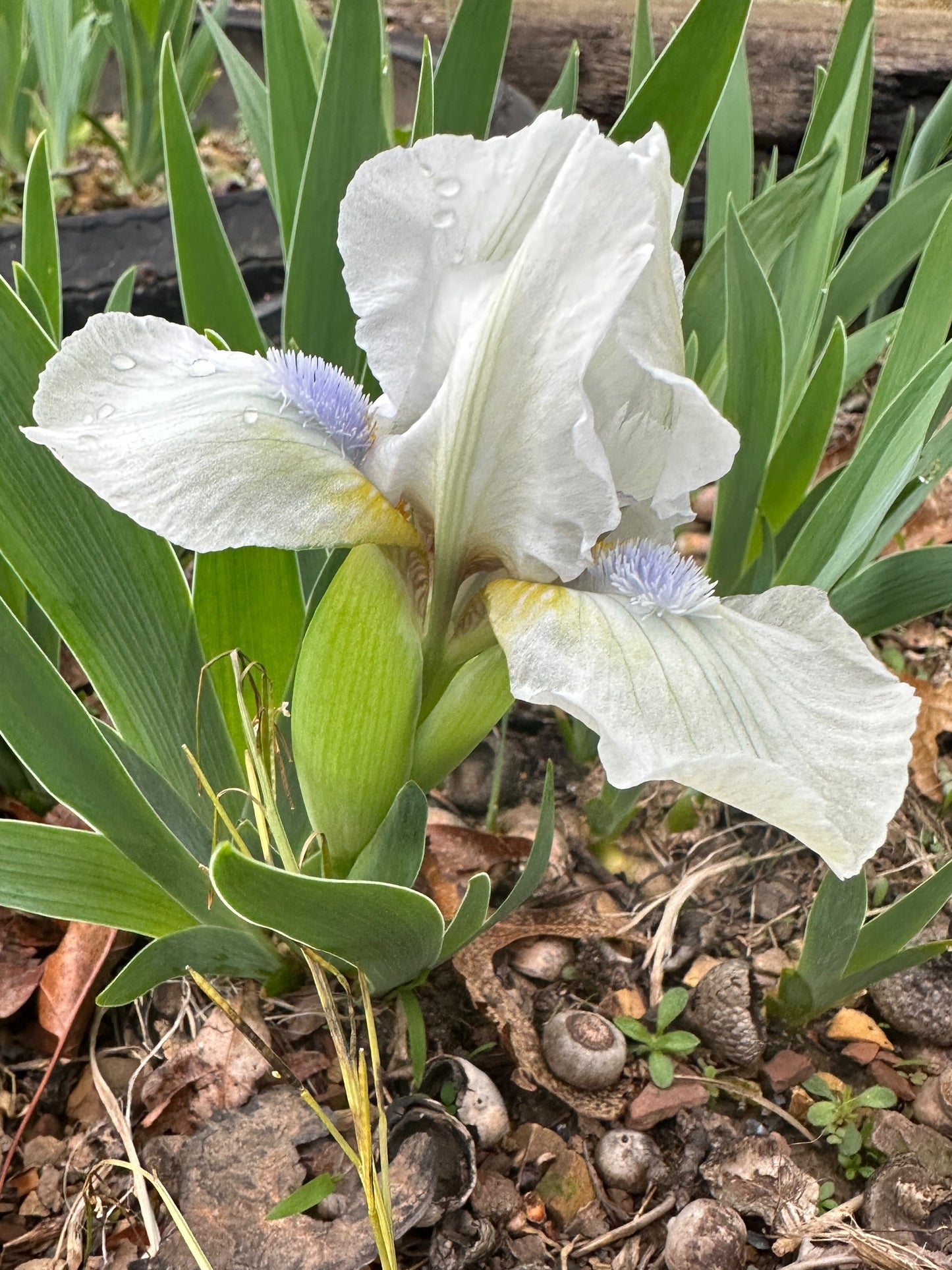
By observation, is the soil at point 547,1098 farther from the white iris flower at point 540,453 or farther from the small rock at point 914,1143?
the white iris flower at point 540,453

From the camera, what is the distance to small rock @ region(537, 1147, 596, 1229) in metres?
0.83

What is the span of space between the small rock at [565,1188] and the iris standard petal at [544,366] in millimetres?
519

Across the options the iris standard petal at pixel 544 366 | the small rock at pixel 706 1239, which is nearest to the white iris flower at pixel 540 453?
the iris standard petal at pixel 544 366

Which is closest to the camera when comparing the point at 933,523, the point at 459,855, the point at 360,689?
the point at 360,689

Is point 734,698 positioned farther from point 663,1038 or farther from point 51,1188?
point 51,1188

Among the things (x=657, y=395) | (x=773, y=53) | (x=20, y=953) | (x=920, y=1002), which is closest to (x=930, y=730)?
(x=920, y=1002)

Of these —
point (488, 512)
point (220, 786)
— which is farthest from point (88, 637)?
point (488, 512)

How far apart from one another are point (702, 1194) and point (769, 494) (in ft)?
2.28

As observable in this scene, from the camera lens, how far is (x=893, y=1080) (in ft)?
3.04

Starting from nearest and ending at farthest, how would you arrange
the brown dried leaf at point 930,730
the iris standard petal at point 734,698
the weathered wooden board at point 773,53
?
the iris standard petal at point 734,698, the brown dried leaf at point 930,730, the weathered wooden board at point 773,53

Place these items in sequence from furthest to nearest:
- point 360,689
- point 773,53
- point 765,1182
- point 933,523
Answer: point 773,53 → point 933,523 → point 765,1182 → point 360,689

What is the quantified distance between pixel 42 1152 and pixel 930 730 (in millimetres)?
1088

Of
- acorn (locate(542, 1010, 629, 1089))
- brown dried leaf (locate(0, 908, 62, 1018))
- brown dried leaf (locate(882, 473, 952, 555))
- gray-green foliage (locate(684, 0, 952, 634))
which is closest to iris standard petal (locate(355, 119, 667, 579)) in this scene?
gray-green foliage (locate(684, 0, 952, 634))

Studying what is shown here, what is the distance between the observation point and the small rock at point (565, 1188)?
2.72 feet
